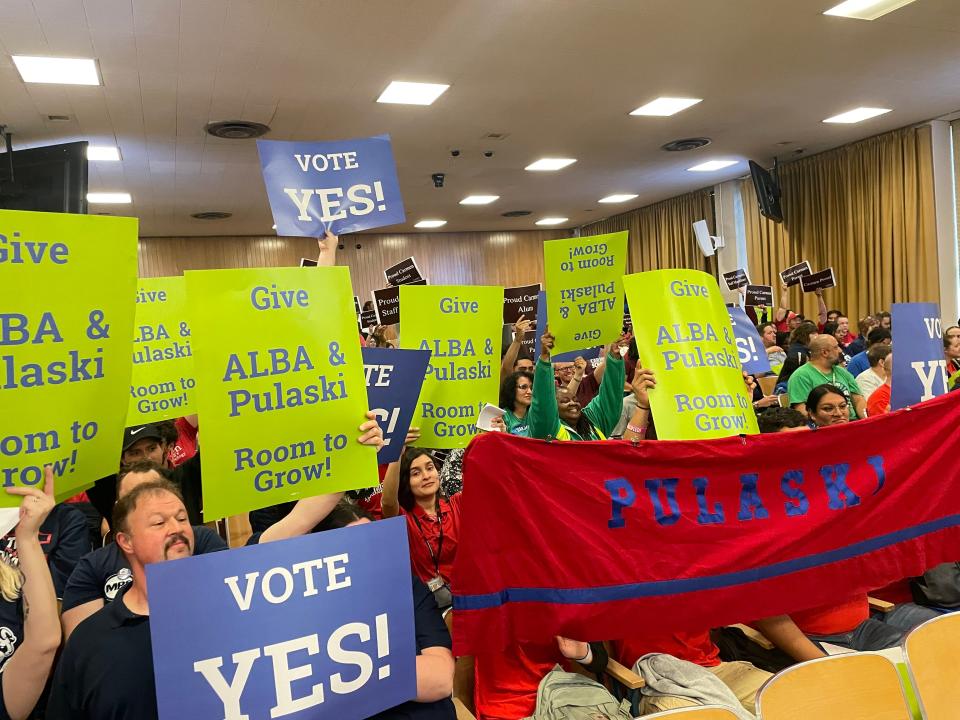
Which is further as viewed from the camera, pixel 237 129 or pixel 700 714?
pixel 237 129

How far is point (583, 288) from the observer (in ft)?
13.0

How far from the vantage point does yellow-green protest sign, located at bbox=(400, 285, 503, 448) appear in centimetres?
350

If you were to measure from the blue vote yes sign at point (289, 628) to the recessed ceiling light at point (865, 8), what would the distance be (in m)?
5.68

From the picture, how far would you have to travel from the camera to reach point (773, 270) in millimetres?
12500

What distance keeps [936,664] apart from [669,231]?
13.0m

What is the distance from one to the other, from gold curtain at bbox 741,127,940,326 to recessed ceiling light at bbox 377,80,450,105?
6.74 m

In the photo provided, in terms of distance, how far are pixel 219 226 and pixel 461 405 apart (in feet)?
38.4

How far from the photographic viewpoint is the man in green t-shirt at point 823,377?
16.7ft

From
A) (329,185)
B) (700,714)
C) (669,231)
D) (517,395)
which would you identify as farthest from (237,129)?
(669,231)

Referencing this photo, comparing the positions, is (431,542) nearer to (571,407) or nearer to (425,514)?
(425,514)

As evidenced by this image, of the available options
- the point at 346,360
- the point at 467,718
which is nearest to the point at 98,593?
the point at 346,360

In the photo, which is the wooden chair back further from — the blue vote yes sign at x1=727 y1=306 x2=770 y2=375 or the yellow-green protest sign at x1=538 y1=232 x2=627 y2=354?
the blue vote yes sign at x1=727 y1=306 x2=770 y2=375

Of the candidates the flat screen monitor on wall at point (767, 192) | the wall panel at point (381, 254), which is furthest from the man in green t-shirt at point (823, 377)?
the wall panel at point (381, 254)

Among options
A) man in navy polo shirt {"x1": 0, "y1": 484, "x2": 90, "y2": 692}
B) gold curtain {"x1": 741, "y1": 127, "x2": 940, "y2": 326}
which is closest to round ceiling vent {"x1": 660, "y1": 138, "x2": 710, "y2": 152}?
gold curtain {"x1": 741, "y1": 127, "x2": 940, "y2": 326}
